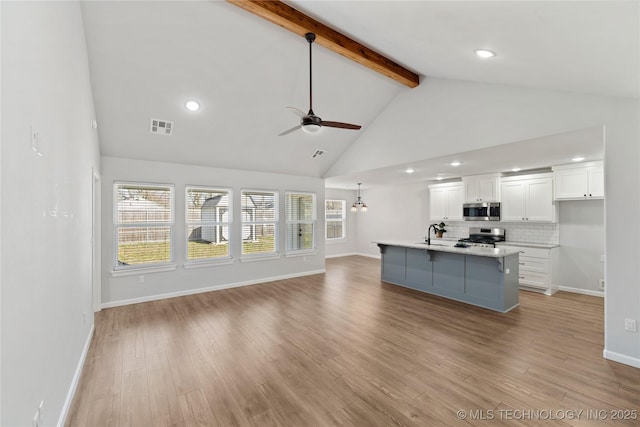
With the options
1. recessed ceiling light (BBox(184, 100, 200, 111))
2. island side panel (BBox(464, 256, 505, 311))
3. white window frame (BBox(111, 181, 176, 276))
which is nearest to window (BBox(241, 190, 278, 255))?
white window frame (BBox(111, 181, 176, 276))

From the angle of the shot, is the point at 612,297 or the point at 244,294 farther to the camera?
the point at 244,294

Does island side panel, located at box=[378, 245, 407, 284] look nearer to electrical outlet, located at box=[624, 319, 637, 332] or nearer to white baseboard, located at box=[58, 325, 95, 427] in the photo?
electrical outlet, located at box=[624, 319, 637, 332]

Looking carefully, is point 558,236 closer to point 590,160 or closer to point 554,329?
point 590,160

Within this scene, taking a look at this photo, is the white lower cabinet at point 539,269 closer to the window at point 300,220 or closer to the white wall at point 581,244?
the white wall at point 581,244

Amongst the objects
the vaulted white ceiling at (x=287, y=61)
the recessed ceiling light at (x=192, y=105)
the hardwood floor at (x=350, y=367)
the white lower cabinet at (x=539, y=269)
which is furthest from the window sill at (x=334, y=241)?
the recessed ceiling light at (x=192, y=105)

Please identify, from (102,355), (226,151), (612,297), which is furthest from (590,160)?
(102,355)

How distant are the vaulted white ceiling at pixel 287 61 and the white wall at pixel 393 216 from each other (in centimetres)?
379

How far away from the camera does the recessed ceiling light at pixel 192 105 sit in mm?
4246

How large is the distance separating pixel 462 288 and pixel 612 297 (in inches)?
82.2

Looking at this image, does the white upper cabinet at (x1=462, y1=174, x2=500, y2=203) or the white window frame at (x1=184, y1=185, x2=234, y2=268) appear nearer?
the white window frame at (x1=184, y1=185, x2=234, y2=268)

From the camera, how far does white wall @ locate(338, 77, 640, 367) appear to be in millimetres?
2877

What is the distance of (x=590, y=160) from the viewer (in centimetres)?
504

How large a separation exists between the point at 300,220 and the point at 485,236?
4.58 m

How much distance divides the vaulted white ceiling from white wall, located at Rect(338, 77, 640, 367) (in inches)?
9.2
